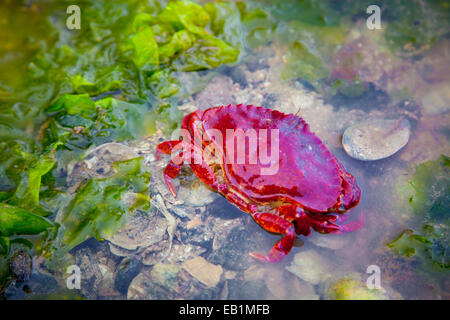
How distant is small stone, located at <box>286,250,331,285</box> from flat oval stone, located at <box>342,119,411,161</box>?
1.07 m

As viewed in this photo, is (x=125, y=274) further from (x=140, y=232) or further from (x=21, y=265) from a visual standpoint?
(x=21, y=265)

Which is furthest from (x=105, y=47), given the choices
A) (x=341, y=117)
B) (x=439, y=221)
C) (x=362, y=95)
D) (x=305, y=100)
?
→ (x=439, y=221)

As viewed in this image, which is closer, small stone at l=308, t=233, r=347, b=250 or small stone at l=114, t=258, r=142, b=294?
small stone at l=114, t=258, r=142, b=294

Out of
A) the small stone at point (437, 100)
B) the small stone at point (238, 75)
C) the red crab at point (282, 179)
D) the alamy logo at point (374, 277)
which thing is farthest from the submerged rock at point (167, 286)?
the small stone at point (437, 100)

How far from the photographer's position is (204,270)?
2.63 metres

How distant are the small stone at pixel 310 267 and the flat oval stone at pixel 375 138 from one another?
1072mm

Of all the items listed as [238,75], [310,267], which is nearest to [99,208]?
[310,267]

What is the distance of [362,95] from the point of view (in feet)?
11.7

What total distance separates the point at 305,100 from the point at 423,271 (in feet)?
6.61

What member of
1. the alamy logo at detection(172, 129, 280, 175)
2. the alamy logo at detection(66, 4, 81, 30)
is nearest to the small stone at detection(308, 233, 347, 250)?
the alamy logo at detection(172, 129, 280, 175)

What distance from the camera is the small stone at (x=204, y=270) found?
258cm

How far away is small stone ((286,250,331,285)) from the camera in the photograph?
8.42ft

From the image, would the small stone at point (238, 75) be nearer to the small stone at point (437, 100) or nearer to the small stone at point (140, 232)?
the small stone at point (140, 232)

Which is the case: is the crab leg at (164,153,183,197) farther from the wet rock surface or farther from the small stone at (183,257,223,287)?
the small stone at (183,257,223,287)
